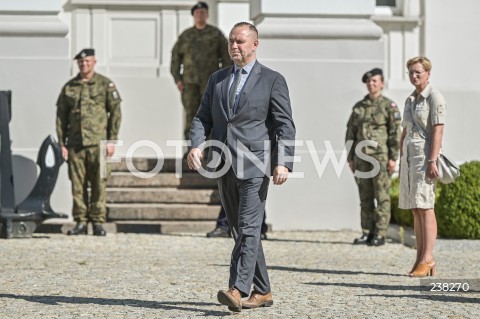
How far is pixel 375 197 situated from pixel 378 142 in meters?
0.57

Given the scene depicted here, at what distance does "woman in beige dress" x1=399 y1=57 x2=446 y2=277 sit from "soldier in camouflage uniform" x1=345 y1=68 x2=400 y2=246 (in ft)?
8.64

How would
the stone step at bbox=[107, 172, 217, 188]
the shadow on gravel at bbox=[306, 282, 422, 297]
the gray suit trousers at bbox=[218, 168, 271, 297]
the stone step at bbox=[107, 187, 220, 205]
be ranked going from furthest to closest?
the stone step at bbox=[107, 172, 217, 188] < the stone step at bbox=[107, 187, 220, 205] < the shadow on gravel at bbox=[306, 282, 422, 297] < the gray suit trousers at bbox=[218, 168, 271, 297]

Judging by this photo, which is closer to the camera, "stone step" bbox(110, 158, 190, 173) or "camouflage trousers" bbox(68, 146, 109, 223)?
"camouflage trousers" bbox(68, 146, 109, 223)

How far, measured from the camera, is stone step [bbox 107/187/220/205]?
1430 centimetres

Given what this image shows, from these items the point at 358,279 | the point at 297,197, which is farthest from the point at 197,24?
the point at 358,279

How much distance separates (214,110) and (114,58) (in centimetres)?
923

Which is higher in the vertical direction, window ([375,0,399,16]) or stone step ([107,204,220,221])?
window ([375,0,399,16])

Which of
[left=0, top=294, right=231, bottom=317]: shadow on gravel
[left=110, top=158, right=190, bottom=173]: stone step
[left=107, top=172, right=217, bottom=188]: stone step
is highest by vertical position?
[left=110, top=158, right=190, bottom=173]: stone step

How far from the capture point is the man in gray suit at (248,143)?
7867 millimetres

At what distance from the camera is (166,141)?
56.7 ft

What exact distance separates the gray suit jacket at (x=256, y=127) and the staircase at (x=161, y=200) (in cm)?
593

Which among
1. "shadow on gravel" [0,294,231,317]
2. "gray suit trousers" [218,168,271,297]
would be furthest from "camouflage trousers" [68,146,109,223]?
"gray suit trousers" [218,168,271,297]

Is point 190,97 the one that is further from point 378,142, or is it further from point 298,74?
point 378,142

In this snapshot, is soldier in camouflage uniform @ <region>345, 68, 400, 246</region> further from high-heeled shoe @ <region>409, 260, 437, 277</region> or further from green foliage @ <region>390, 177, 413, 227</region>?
high-heeled shoe @ <region>409, 260, 437, 277</region>
